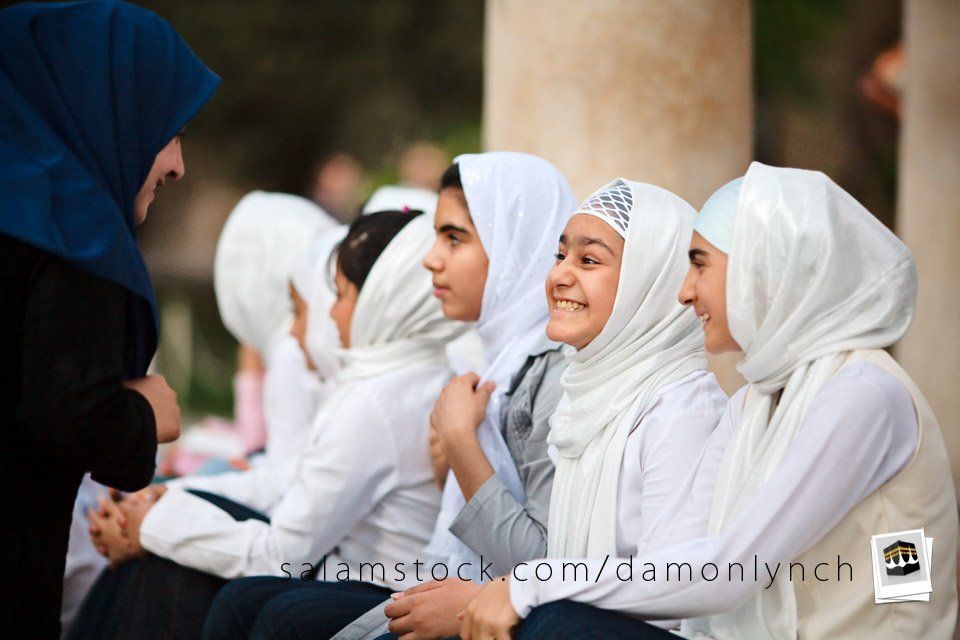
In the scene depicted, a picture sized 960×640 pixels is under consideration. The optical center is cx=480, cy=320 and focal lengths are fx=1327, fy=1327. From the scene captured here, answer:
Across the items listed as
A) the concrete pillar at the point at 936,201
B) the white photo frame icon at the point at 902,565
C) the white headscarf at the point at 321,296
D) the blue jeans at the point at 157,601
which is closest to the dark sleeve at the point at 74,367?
the blue jeans at the point at 157,601

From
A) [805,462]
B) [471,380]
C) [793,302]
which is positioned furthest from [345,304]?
[805,462]

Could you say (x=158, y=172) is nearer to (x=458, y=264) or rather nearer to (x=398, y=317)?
(x=458, y=264)

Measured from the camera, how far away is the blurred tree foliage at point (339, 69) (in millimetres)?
18156

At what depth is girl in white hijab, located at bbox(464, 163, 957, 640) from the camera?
8.52ft

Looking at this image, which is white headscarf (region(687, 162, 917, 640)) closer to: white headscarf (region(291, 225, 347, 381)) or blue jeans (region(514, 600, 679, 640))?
blue jeans (region(514, 600, 679, 640))

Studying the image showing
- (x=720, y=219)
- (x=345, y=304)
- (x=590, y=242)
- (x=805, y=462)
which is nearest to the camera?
(x=805, y=462)

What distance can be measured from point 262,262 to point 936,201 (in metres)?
3.32

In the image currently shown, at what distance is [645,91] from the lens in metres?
4.89

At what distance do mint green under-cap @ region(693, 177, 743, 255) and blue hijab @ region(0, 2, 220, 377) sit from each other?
4.02ft

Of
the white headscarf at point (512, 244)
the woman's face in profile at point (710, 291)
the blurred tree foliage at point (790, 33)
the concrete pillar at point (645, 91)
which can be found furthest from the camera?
the blurred tree foliage at point (790, 33)

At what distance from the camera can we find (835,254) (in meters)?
2.72

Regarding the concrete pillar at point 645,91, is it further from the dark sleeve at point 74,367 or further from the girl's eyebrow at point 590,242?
the dark sleeve at point 74,367

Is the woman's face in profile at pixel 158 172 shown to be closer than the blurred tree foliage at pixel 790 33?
Yes

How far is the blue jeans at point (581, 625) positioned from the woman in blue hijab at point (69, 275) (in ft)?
2.97
